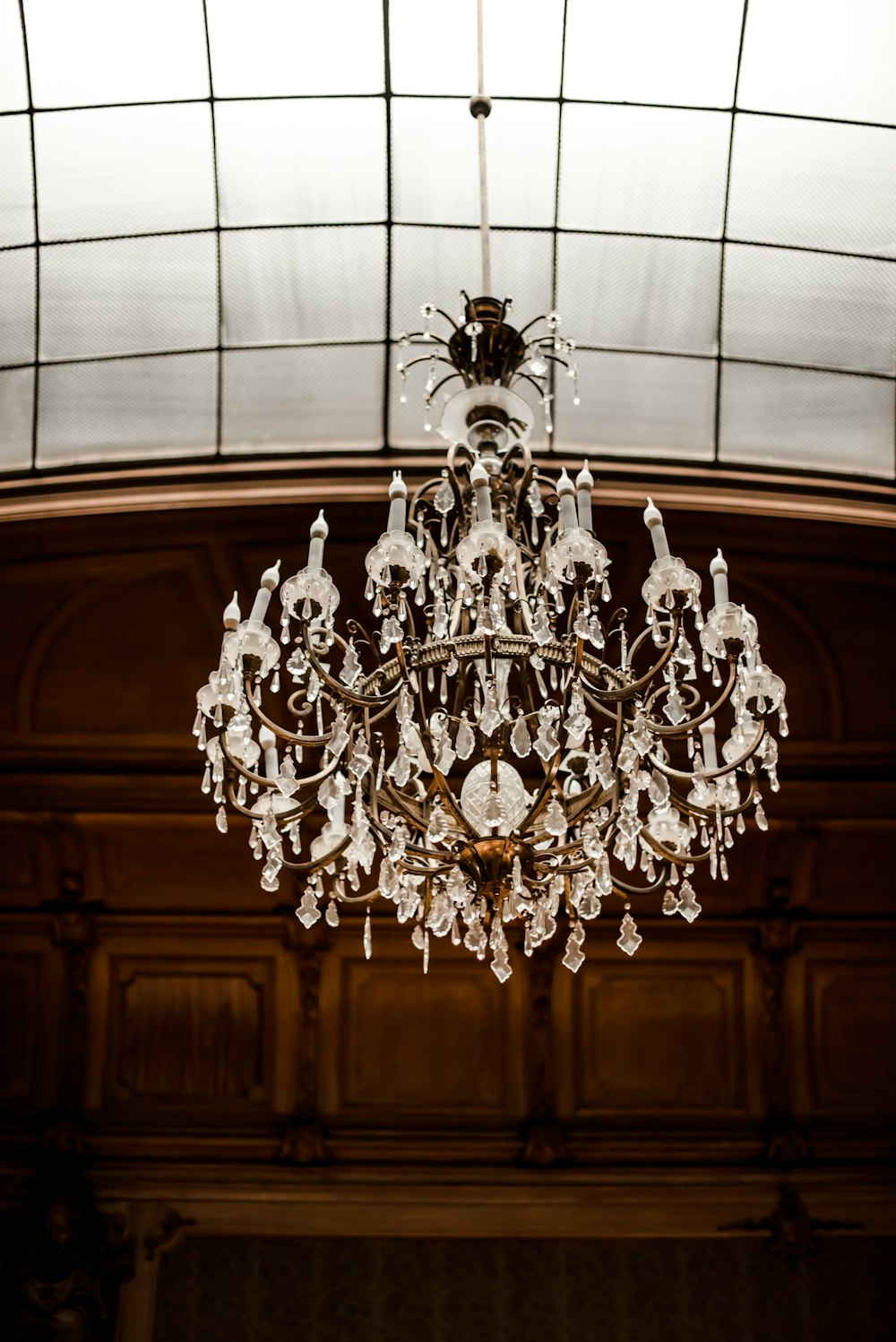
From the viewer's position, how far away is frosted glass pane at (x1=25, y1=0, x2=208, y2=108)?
5539 mm

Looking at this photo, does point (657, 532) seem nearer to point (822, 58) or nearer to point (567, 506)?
point (567, 506)

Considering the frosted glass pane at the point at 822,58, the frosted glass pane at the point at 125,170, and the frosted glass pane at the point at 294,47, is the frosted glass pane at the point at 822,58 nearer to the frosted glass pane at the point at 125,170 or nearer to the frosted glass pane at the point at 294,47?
the frosted glass pane at the point at 294,47

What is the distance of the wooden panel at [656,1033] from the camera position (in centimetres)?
757

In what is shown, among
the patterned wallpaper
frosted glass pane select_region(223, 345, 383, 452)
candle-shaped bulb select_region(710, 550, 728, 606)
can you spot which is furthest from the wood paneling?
candle-shaped bulb select_region(710, 550, 728, 606)

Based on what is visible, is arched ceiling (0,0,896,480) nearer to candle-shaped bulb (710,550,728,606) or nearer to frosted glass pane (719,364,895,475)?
frosted glass pane (719,364,895,475)

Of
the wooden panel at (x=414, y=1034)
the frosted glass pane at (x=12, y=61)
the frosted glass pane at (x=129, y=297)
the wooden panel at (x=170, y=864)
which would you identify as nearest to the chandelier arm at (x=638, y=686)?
the frosted glass pane at (x=129, y=297)

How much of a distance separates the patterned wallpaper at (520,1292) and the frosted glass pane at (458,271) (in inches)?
190

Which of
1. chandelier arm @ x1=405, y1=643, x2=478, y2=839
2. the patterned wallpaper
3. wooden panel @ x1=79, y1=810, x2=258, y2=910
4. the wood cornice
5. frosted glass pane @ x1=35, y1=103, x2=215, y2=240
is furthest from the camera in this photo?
wooden panel @ x1=79, y1=810, x2=258, y2=910

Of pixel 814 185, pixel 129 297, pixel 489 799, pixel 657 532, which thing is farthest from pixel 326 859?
pixel 814 185

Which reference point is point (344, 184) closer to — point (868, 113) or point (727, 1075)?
point (868, 113)

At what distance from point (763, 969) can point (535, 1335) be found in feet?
7.68

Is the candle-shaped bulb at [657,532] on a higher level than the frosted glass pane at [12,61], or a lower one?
lower

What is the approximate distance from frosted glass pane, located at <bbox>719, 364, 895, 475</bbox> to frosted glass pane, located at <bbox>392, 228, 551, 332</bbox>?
1.00 metres

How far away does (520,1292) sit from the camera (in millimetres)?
7062
